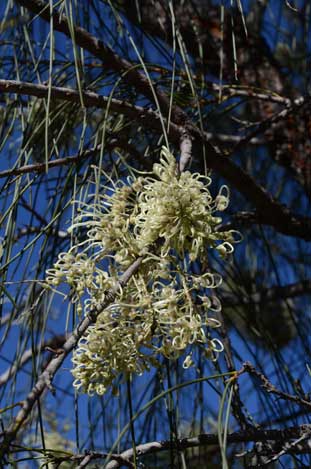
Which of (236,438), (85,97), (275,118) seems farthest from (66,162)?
(275,118)

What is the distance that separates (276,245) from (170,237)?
1.26 metres

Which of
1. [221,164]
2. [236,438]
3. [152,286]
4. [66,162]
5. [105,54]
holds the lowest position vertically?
[236,438]

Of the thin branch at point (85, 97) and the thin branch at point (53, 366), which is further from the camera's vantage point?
the thin branch at point (85, 97)

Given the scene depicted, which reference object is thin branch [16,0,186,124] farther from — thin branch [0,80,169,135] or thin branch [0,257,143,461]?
thin branch [0,257,143,461]

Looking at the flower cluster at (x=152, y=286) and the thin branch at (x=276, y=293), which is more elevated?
the thin branch at (x=276, y=293)

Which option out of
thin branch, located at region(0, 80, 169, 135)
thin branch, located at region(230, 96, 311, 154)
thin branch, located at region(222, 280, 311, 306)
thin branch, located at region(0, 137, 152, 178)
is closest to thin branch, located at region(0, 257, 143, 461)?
thin branch, located at region(0, 137, 152, 178)

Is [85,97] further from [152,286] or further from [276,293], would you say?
[276,293]

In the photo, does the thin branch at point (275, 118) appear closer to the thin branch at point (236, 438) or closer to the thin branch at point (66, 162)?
the thin branch at point (66, 162)

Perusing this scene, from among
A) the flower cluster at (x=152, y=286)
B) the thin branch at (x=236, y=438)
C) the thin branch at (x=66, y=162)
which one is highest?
Answer: the thin branch at (x=66, y=162)

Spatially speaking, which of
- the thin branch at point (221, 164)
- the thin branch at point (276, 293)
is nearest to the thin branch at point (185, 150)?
the thin branch at point (221, 164)

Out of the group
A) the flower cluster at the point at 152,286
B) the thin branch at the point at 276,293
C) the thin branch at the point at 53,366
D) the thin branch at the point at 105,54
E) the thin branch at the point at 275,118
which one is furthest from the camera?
the thin branch at the point at 276,293

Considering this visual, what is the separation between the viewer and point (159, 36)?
1.64 metres

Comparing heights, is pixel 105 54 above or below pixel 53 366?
above

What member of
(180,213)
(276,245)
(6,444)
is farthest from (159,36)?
(6,444)
